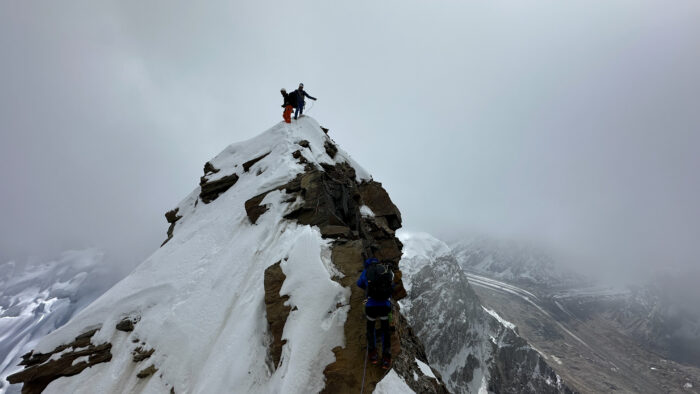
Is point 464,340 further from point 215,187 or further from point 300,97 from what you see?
point 215,187

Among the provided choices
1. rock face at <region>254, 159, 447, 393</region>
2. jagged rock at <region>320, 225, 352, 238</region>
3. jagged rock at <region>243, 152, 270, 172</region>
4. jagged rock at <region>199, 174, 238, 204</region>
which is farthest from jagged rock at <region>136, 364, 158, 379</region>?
jagged rock at <region>243, 152, 270, 172</region>

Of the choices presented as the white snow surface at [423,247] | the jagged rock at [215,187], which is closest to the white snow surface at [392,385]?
the jagged rock at [215,187]

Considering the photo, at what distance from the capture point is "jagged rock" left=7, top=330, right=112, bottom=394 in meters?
9.54

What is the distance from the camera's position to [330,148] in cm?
2184

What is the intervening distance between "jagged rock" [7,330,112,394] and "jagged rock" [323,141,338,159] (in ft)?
54.7

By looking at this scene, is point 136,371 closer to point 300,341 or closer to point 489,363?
point 300,341

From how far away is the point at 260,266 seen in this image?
37.1 feet

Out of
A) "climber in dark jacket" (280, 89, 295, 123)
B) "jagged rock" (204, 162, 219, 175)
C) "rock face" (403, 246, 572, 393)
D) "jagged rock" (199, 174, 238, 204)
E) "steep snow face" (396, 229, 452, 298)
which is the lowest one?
"rock face" (403, 246, 572, 393)

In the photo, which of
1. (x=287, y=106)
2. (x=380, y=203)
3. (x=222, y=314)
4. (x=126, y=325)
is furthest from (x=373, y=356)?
(x=287, y=106)

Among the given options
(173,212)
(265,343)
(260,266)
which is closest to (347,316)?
(265,343)

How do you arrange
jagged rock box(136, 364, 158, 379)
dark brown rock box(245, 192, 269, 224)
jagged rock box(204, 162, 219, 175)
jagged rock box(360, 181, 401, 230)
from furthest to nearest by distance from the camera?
jagged rock box(204, 162, 219, 175), jagged rock box(360, 181, 401, 230), dark brown rock box(245, 192, 269, 224), jagged rock box(136, 364, 158, 379)

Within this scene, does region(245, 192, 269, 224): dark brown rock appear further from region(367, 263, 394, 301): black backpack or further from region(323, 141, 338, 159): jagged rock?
region(367, 263, 394, 301): black backpack

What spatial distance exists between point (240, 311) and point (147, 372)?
3.58 m

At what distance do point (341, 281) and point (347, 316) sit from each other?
1.26 meters
